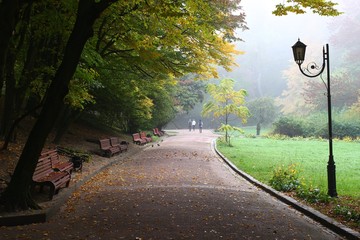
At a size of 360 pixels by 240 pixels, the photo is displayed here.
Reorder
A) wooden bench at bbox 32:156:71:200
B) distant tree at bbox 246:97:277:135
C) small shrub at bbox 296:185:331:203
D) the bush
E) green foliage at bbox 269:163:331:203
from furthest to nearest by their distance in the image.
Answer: distant tree at bbox 246:97:277:135, the bush, green foliage at bbox 269:163:331:203, small shrub at bbox 296:185:331:203, wooden bench at bbox 32:156:71:200

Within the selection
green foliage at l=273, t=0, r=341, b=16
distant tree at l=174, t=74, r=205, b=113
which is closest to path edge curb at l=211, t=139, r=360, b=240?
green foliage at l=273, t=0, r=341, b=16

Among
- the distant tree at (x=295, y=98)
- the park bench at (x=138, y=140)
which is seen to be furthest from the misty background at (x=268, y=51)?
the park bench at (x=138, y=140)

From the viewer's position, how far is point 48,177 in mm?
8148

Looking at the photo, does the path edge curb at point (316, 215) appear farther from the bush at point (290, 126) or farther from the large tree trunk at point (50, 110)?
the bush at point (290, 126)

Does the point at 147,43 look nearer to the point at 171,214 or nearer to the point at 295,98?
the point at 171,214

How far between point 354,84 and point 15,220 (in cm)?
5253

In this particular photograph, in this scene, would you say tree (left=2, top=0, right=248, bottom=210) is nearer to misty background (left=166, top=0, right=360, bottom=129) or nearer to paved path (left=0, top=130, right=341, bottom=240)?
paved path (left=0, top=130, right=341, bottom=240)

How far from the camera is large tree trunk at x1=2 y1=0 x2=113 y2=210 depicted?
6.70 metres

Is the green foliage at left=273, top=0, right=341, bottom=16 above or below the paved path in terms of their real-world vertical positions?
above

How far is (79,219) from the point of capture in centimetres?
662

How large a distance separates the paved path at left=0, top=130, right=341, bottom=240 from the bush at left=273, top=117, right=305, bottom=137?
33154 millimetres

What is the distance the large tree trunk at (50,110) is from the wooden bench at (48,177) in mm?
723

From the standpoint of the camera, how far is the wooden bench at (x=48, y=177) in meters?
7.57

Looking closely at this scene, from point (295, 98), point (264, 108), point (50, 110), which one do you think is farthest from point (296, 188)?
point (295, 98)
